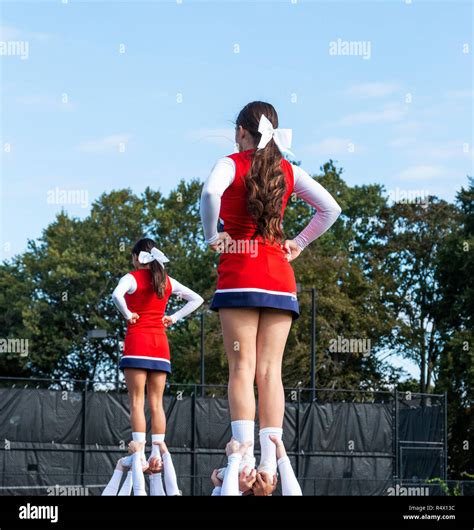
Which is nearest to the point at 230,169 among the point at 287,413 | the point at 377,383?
the point at 287,413

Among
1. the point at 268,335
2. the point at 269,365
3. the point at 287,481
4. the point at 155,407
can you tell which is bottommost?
the point at 287,481

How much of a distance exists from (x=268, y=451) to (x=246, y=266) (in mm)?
905

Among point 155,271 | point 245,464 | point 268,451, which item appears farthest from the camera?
point 155,271

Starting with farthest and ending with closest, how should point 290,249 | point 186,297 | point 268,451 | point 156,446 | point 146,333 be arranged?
point 186,297 < point 146,333 < point 156,446 < point 290,249 < point 268,451

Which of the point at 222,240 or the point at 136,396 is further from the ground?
the point at 222,240

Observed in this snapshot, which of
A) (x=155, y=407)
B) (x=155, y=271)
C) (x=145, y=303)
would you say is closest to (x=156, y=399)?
(x=155, y=407)

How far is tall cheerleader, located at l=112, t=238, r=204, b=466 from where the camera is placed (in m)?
8.32

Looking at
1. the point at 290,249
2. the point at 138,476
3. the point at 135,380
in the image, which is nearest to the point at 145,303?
the point at 135,380

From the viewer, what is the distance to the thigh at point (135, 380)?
27.2 ft

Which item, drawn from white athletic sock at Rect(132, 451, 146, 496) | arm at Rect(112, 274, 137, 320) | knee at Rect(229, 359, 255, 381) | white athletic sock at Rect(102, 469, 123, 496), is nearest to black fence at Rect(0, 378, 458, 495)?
arm at Rect(112, 274, 137, 320)

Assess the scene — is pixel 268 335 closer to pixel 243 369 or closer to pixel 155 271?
pixel 243 369

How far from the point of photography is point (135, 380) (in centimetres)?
834

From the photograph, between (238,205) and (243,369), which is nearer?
(243,369)
